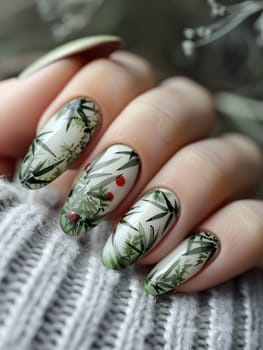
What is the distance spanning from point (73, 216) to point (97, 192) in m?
0.03

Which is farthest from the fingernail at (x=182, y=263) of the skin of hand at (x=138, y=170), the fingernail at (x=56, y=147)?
the fingernail at (x=56, y=147)

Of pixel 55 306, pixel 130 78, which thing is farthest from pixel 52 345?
pixel 130 78

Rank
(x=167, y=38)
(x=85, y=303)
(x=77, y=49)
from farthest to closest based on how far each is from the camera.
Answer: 1. (x=167, y=38)
2. (x=77, y=49)
3. (x=85, y=303)

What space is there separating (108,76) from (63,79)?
51 millimetres

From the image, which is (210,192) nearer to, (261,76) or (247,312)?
(247,312)

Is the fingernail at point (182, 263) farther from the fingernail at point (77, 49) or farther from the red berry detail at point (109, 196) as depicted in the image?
the fingernail at point (77, 49)

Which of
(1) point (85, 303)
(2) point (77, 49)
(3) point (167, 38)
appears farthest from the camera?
(3) point (167, 38)

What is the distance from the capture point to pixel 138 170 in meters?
0.57

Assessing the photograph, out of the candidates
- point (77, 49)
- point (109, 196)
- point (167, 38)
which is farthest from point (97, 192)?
point (167, 38)

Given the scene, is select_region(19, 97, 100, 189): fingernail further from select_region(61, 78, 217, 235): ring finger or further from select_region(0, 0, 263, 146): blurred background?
select_region(0, 0, 263, 146): blurred background

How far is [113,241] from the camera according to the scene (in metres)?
0.54

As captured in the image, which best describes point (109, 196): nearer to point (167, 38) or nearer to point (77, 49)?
point (77, 49)

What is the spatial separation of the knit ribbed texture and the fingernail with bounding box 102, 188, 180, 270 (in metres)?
0.02

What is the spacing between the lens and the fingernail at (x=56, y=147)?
0.56 metres
